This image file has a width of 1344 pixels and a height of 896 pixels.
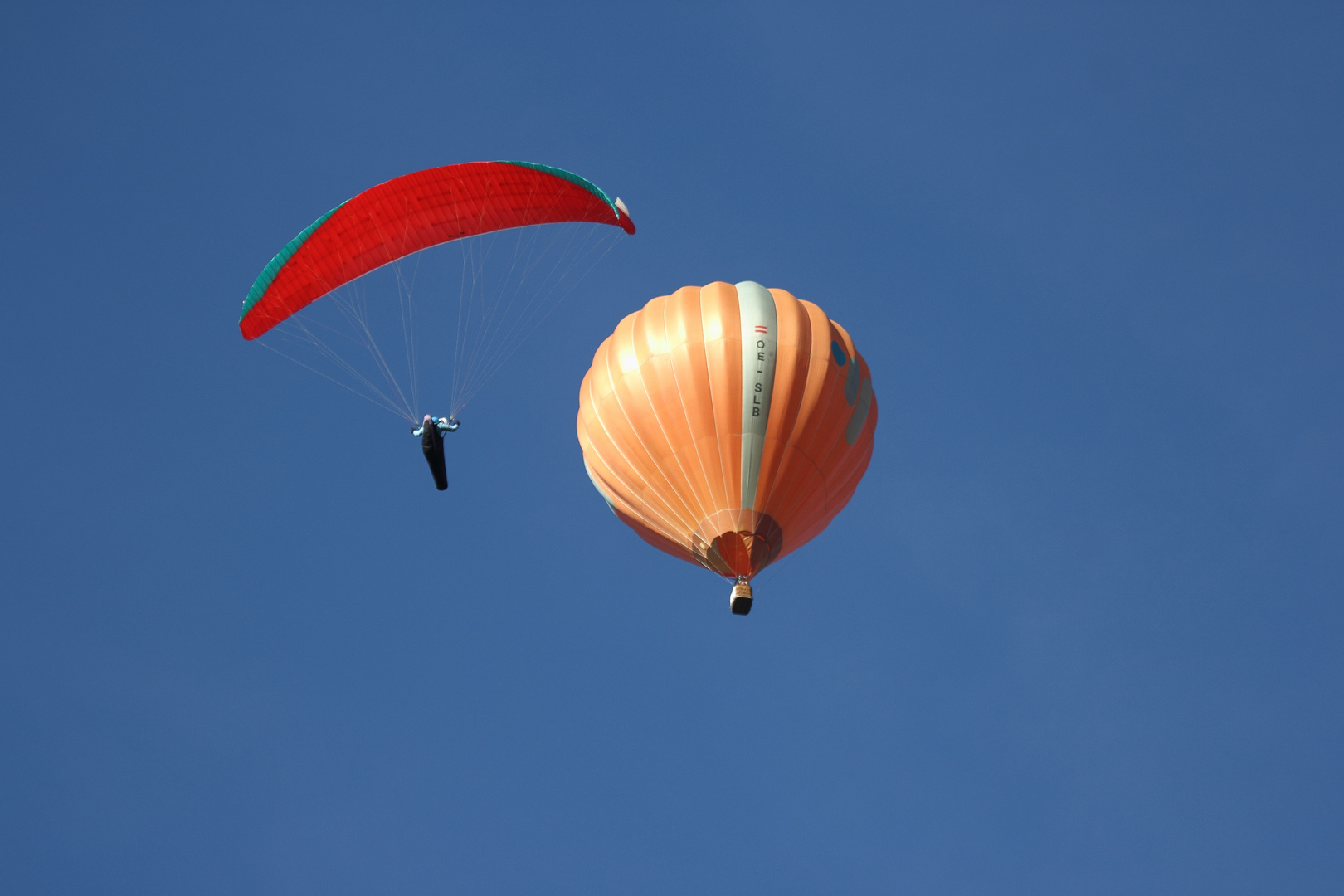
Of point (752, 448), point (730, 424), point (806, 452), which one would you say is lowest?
point (752, 448)

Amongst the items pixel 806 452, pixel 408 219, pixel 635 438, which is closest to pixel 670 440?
pixel 635 438

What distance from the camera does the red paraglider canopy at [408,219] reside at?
24062 mm

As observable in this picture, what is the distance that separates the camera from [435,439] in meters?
24.4

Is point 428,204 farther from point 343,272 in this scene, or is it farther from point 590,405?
point 590,405

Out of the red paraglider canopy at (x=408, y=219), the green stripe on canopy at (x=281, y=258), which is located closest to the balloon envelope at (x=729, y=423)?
the red paraglider canopy at (x=408, y=219)

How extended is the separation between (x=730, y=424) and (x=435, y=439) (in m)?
4.68

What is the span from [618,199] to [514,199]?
1.70 meters

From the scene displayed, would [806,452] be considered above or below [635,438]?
above

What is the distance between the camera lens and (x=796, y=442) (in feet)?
79.3

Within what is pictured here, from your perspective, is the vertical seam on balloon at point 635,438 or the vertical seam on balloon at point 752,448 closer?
the vertical seam on balloon at point 752,448

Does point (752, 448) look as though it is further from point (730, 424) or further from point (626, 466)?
point (626, 466)

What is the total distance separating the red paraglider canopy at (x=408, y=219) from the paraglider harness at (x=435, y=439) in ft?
8.95

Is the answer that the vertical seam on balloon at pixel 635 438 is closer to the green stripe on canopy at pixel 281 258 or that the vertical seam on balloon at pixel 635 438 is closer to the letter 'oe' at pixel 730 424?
the letter 'oe' at pixel 730 424

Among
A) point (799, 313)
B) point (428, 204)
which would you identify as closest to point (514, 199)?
point (428, 204)
